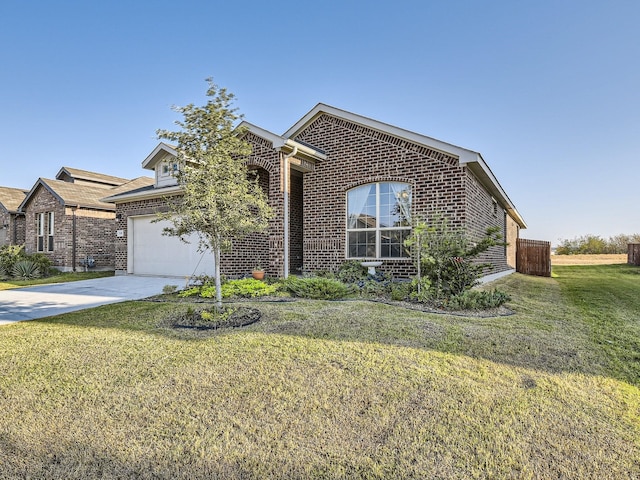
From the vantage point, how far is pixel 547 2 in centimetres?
877

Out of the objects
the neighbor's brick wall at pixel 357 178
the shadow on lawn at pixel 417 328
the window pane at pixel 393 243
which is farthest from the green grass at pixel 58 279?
the window pane at pixel 393 243

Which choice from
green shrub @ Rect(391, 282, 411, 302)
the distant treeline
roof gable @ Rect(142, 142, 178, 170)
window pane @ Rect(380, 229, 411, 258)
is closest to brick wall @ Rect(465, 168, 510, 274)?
window pane @ Rect(380, 229, 411, 258)

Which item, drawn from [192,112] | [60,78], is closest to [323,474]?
[192,112]

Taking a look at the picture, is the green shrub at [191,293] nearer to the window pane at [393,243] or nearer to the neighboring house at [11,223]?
the window pane at [393,243]

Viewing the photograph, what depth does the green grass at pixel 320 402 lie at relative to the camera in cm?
206

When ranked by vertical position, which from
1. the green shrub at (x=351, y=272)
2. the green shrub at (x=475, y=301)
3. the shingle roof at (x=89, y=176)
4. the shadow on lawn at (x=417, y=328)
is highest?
the shingle roof at (x=89, y=176)

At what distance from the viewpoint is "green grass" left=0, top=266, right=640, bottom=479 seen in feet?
6.75

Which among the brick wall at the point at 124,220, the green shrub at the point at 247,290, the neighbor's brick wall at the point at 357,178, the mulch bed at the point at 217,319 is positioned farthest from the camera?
the brick wall at the point at 124,220

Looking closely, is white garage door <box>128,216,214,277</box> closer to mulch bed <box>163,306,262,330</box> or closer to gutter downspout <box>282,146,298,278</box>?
gutter downspout <box>282,146,298,278</box>

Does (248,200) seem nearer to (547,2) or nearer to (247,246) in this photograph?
(247,246)

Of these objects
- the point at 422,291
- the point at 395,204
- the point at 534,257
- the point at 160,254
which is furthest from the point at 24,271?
the point at 534,257

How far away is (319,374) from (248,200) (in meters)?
3.31

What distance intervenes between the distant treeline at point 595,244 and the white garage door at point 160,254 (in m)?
36.0

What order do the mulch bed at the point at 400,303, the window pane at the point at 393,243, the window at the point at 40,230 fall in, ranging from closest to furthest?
the mulch bed at the point at 400,303 < the window pane at the point at 393,243 < the window at the point at 40,230
